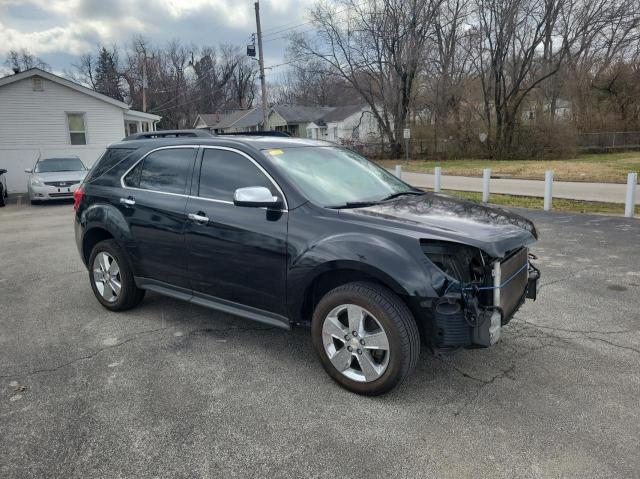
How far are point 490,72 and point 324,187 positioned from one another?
33190 millimetres

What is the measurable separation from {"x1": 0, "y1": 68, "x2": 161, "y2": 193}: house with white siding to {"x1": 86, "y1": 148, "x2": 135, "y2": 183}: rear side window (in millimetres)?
16952

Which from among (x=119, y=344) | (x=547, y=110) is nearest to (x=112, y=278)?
(x=119, y=344)

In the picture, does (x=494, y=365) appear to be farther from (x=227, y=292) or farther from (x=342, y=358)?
(x=227, y=292)

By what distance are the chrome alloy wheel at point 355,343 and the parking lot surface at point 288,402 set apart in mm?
191

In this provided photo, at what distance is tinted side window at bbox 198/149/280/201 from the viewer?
3.88 meters

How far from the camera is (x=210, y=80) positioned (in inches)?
3012

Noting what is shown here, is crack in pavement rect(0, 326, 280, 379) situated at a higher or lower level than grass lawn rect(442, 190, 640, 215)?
lower

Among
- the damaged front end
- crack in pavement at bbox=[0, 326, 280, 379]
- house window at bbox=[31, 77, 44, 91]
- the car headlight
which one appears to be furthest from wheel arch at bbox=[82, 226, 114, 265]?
house window at bbox=[31, 77, 44, 91]

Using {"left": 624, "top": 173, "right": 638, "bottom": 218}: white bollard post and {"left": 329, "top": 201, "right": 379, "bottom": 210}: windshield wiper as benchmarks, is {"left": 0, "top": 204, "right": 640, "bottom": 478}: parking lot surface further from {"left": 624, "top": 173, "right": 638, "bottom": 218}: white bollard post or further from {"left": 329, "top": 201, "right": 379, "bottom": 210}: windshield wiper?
{"left": 624, "top": 173, "right": 638, "bottom": 218}: white bollard post

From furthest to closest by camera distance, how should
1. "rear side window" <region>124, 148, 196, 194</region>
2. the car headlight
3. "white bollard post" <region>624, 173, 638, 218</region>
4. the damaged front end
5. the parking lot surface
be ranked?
the car headlight, "white bollard post" <region>624, 173, 638, 218</region>, "rear side window" <region>124, 148, 196, 194</region>, the damaged front end, the parking lot surface

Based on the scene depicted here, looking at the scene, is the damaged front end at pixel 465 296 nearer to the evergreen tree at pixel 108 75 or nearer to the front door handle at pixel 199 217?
the front door handle at pixel 199 217

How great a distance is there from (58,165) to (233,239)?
14.5 meters

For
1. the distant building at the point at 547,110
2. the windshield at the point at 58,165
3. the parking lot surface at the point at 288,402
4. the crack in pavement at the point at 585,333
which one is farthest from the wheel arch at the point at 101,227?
the distant building at the point at 547,110

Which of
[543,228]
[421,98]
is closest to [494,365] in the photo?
[543,228]
